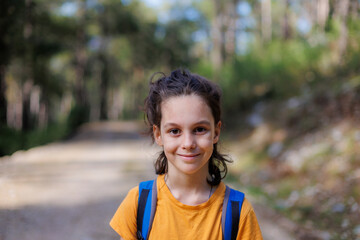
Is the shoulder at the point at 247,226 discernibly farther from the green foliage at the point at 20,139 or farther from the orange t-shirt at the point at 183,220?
the green foliage at the point at 20,139

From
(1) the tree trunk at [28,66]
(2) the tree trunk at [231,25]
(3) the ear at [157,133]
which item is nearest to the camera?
(3) the ear at [157,133]

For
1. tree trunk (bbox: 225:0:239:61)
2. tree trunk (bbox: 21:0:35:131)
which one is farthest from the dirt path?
tree trunk (bbox: 225:0:239:61)

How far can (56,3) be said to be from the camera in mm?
18859

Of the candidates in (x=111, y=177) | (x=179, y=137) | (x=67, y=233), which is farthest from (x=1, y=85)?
(x=179, y=137)

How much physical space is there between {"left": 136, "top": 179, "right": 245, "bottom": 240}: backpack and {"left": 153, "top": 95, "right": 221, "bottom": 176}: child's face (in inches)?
8.8

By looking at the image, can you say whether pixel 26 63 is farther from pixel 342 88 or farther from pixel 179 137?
pixel 179 137

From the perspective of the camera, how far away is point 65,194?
5.73 meters

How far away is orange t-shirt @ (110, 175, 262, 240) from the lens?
1.68 m

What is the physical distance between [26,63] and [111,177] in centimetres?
1112

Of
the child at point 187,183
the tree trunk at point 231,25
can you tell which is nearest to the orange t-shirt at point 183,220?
the child at point 187,183

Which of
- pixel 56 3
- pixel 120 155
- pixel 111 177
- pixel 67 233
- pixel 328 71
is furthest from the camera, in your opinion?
pixel 56 3

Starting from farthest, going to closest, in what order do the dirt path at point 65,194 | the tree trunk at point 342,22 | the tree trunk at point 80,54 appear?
the tree trunk at point 80,54 < the tree trunk at point 342,22 < the dirt path at point 65,194

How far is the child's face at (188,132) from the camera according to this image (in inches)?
68.1

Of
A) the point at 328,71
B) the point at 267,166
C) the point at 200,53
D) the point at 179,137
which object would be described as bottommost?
the point at 267,166
